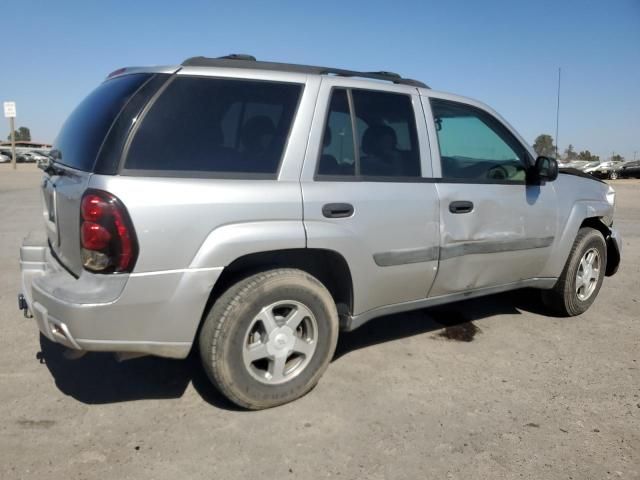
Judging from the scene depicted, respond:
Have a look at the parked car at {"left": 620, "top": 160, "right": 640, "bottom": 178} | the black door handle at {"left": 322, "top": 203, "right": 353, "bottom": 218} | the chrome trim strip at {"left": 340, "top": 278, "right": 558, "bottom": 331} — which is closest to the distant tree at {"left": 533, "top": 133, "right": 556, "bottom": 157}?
the chrome trim strip at {"left": 340, "top": 278, "right": 558, "bottom": 331}

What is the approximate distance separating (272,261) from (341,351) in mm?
1185

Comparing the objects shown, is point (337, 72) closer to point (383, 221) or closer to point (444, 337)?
point (383, 221)

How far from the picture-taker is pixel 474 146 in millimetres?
3986

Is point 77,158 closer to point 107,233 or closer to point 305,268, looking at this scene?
point 107,233

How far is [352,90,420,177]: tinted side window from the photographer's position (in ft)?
10.7

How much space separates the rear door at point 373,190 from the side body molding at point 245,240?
108 mm

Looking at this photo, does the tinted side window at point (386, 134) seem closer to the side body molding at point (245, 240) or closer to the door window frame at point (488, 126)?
the door window frame at point (488, 126)

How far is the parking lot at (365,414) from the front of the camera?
2.46 meters

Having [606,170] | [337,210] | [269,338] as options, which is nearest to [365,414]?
[269,338]

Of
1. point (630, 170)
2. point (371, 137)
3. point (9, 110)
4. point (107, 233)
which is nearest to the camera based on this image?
point (107, 233)

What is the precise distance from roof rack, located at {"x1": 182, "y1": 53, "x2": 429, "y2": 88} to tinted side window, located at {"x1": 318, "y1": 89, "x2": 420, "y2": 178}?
0.16m

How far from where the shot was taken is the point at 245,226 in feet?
8.79

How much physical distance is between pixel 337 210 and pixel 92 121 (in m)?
1.43

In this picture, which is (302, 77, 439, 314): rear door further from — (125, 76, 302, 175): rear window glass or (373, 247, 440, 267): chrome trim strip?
(125, 76, 302, 175): rear window glass
